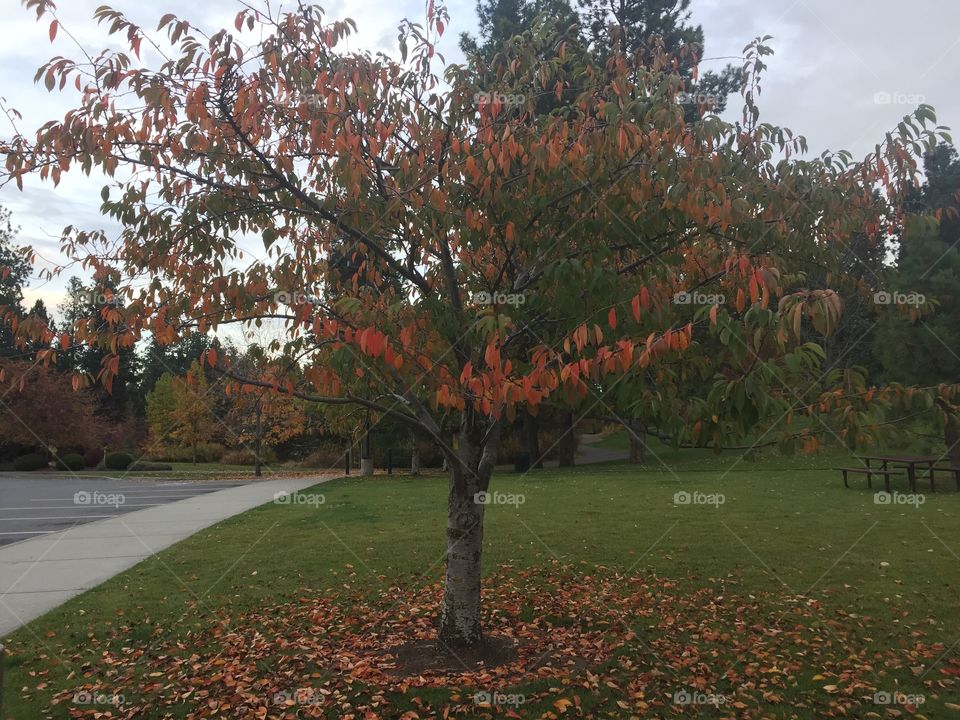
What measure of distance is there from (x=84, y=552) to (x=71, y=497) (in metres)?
10.0

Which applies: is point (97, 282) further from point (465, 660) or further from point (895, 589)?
point (895, 589)

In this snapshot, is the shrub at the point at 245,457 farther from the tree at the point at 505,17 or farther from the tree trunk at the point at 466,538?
the tree trunk at the point at 466,538

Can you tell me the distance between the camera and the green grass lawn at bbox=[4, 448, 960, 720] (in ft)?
15.6

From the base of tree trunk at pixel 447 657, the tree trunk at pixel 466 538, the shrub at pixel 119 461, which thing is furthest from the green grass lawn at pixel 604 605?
the shrub at pixel 119 461

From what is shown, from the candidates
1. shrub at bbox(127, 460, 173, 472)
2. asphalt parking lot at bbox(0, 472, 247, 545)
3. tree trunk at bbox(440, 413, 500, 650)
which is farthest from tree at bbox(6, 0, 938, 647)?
shrub at bbox(127, 460, 173, 472)

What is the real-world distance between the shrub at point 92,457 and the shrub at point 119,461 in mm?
1080

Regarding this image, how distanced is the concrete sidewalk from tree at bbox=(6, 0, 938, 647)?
4.09m

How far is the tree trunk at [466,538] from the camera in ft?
17.6

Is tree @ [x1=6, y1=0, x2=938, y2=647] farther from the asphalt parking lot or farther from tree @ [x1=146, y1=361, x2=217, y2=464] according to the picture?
tree @ [x1=146, y1=361, x2=217, y2=464]

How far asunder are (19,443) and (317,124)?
34538 millimetres

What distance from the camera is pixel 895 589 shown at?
7.12 meters

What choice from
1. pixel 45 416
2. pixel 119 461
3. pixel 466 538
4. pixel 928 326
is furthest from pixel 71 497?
pixel 928 326

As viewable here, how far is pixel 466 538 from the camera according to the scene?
5.36 meters

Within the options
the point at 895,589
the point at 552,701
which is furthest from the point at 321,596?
the point at 895,589
